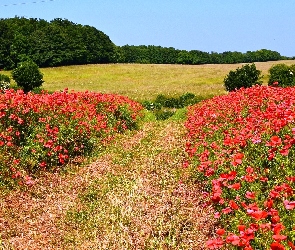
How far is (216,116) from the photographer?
9.80 metres

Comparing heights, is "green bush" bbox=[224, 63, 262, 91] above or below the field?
above

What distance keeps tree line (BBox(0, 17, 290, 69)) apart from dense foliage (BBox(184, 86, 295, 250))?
64134 millimetres

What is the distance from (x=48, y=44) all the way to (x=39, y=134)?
213ft

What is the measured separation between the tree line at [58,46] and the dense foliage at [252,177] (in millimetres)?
64134

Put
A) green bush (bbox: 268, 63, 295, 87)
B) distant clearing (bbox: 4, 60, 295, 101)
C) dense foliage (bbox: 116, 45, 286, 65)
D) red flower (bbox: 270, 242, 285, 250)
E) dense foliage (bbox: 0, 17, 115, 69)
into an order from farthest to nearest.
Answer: dense foliage (bbox: 116, 45, 286, 65) → dense foliage (bbox: 0, 17, 115, 69) → distant clearing (bbox: 4, 60, 295, 101) → green bush (bbox: 268, 63, 295, 87) → red flower (bbox: 270, 242, 285, 250)

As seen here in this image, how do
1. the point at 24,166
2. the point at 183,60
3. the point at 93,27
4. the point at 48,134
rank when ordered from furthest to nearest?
the point at 183,60
the point at 93,27
the point at 48,134
the point at 24,166

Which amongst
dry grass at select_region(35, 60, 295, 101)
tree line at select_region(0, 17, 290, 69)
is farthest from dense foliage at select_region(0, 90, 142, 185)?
tree line at select_region(0, 17, 290, 69)

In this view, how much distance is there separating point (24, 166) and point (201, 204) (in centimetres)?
458

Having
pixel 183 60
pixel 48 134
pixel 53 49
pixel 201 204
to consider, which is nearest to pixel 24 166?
pixel 48 134

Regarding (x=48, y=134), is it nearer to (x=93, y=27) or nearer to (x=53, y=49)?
(x=53, y=49)

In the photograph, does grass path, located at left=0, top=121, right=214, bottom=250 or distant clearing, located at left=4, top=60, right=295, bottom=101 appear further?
distant clearing, located at left=4, top=60, right=295, bottom=101

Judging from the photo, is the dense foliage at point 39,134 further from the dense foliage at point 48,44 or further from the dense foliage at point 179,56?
the dense foliage at point 179,56

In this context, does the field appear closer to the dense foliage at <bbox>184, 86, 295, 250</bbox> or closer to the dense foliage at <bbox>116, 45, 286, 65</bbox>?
the dense foliage at <bbox>184, 86, 295, 250</bbox>

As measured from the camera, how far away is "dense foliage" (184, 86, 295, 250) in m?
3.25
